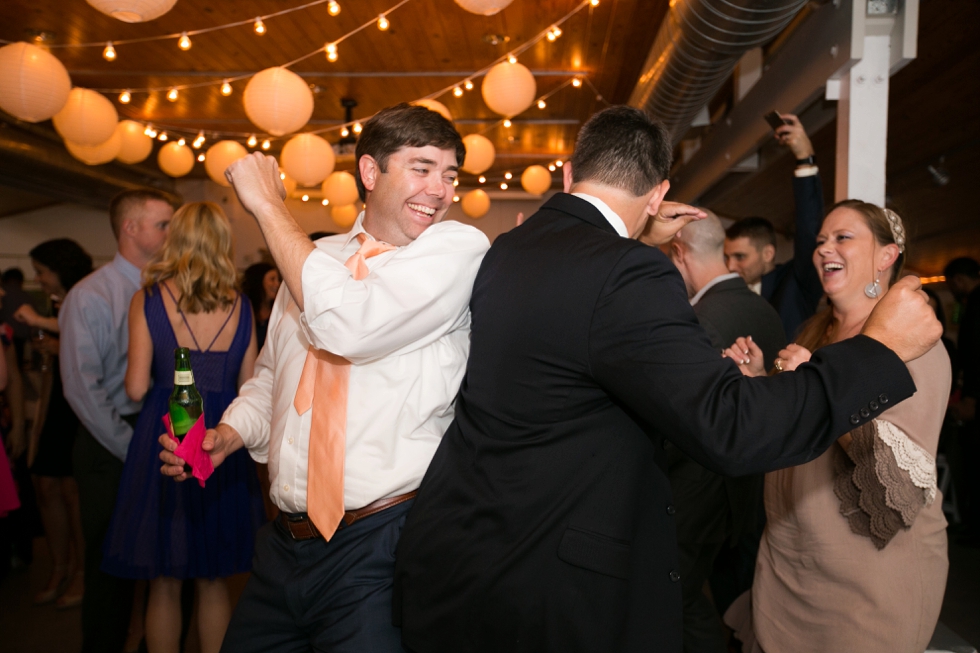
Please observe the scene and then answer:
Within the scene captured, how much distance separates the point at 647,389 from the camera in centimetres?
105

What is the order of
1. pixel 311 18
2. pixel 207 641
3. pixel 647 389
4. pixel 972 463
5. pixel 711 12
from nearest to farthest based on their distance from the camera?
pixel 647 389 → pixel 207 641 → pixel 711 12 → pixel 972 463 → pixel 311 18

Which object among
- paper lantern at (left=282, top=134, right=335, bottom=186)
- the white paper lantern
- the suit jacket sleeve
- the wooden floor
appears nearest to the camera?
the suit jacket sleeve

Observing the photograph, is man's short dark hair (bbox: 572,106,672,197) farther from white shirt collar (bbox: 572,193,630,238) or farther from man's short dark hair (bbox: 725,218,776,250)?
man's short dark hair (bbox: 725,218,776,250)

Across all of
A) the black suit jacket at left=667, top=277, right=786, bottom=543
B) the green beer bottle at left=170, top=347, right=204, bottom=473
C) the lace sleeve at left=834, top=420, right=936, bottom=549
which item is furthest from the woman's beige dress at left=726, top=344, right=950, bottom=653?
the green beer bottle at left=170, top=347, right=204, bottom=473

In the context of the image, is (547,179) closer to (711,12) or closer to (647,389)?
(711,12)

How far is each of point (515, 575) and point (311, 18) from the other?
510 cm

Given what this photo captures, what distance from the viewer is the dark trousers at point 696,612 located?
2459mm

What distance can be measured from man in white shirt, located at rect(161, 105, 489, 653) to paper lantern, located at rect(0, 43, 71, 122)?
3.00 meters

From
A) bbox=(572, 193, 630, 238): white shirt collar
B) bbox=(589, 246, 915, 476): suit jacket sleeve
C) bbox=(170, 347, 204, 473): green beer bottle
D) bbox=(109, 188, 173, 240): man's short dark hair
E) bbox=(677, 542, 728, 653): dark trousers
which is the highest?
bbox=(109, 188, 173, 240): man's short dark hair

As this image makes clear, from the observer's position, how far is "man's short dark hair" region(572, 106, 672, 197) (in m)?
1.30

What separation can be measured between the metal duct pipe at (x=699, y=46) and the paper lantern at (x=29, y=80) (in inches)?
127

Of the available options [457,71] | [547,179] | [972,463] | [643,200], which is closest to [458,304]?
[643,200]

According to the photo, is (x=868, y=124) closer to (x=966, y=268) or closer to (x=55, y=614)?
(x=966, y=268)

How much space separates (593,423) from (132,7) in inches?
110
